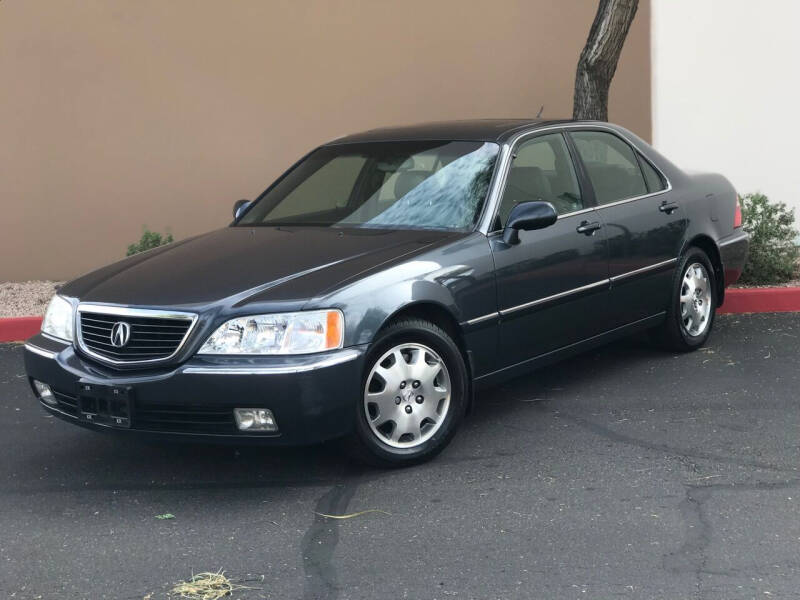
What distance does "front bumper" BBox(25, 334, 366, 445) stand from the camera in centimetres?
471

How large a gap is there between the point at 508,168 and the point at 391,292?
1.24 metres

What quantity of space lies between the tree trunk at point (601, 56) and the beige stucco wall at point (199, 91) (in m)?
1.14

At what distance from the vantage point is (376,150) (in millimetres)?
6414

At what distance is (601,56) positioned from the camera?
913 centimetres

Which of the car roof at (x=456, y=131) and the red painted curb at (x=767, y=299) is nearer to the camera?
the car roof at (x=456, y=131)

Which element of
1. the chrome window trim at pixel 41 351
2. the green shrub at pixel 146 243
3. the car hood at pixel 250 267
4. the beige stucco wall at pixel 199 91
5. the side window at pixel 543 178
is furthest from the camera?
the beige stucco wall at pixel 199 91

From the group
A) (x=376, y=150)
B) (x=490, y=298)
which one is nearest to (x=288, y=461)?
(x=490, y=298)

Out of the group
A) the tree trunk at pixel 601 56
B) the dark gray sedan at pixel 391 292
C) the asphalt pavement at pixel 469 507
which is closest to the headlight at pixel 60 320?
the dark gray sedan at pixel 391 292

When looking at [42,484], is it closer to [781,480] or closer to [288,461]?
[288,461]

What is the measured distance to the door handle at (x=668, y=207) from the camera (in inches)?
269

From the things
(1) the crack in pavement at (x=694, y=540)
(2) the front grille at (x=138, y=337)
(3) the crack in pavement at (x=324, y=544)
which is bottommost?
(1) the crack in pavement at (x=694, y=540)

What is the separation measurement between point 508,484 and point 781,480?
1.14m

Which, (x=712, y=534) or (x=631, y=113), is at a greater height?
(x=631, y=113)

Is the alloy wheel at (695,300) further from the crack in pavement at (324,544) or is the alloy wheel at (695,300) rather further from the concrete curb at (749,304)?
the crack in pavement at (324,544)
